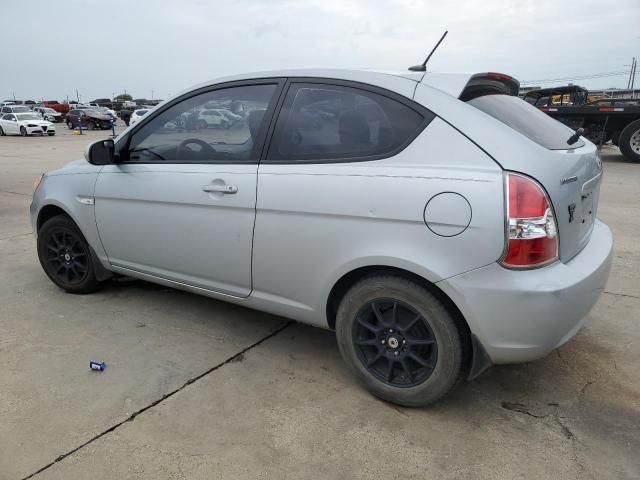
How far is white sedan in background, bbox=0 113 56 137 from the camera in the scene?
26.7m

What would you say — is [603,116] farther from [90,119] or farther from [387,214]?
[90,119]

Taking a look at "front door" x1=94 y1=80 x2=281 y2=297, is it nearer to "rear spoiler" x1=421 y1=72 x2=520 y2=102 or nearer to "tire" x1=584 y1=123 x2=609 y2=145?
"rear spoiler" x1=421 y1=72 x2=520 y2=102

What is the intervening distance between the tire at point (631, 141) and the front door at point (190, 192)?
37.8 ft

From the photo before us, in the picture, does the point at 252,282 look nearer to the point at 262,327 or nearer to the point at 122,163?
the point at 262,327

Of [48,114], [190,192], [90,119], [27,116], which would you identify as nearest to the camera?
[190,192]

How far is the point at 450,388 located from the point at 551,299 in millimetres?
638

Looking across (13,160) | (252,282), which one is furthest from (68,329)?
(13,160)

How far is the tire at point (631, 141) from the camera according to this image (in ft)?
38.4

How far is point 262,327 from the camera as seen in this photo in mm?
3549

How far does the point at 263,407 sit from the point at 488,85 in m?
2.03

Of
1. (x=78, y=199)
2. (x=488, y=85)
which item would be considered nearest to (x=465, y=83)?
(x=488, y=85)

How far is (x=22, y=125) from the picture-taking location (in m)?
26.6

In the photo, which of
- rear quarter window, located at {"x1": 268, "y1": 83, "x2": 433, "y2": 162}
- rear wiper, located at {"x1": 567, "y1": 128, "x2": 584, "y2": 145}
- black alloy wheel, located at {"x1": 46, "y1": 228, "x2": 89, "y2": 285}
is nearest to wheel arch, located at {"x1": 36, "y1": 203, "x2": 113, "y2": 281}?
black alloy wheel, located at {"x1": 46, "y1": 228, "x2": 89, "y2": 285}

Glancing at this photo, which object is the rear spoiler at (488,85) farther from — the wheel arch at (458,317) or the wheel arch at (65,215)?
the wheel arch at (65,215)
